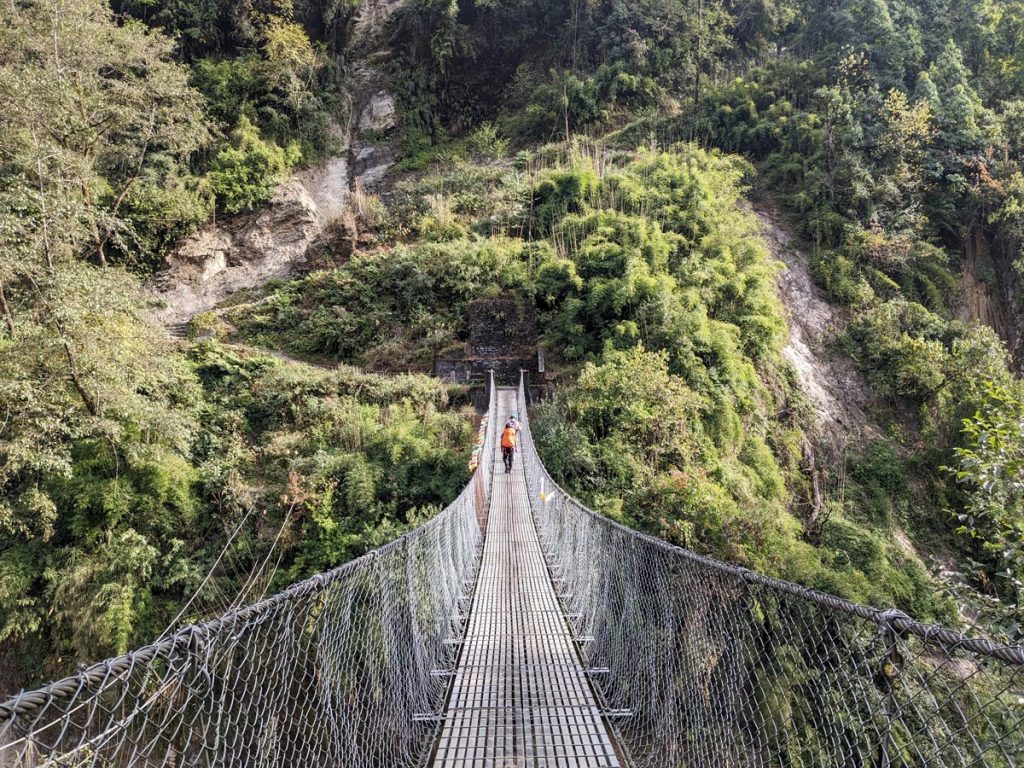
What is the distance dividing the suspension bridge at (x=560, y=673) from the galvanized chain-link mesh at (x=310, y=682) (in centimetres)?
1

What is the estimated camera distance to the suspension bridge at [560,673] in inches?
47.0

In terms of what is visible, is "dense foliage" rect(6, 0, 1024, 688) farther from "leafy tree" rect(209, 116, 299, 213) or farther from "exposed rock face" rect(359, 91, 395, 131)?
"exposed rock face" rect(359, 91, 395, 131)

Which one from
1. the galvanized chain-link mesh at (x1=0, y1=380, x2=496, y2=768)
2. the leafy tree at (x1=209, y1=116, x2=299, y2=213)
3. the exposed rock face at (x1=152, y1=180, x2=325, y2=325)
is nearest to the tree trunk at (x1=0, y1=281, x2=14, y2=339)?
the galvanized chain-link mesh at (x1=0, y1=380, x2=496, y2=768)

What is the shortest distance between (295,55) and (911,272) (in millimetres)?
16798

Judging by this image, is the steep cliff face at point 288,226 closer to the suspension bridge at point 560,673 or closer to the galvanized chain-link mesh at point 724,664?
the suspension bridge at point 560,673

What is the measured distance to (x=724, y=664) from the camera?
2152 mm

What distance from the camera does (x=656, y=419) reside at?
21.1ft

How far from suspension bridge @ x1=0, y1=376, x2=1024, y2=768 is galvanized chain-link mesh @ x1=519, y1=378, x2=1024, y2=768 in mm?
13

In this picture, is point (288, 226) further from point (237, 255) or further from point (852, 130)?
point (852, 130)

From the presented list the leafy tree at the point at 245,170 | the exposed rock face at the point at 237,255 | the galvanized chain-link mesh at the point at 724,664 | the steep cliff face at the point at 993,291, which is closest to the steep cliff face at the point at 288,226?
the exposed rock face at the point at 237,255

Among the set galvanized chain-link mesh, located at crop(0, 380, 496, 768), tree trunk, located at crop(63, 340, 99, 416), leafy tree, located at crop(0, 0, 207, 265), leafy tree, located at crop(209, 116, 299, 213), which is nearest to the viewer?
galvanized chain-link mesh, located at crop(0, 380, 496, 768)

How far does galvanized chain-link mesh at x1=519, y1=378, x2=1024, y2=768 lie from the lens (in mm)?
1299

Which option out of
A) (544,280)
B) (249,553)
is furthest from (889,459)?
(249,553)

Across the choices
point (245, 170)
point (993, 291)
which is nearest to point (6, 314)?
point (245, 170)
